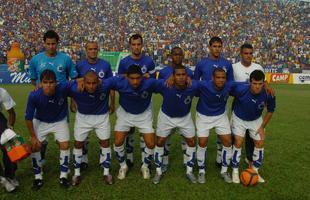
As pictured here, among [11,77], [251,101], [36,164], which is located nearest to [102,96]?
[36,164]

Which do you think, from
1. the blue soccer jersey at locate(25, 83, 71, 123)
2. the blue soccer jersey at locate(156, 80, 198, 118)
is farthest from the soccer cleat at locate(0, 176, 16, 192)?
the blue soccer jersey at locate(156, 80, 198, 118)

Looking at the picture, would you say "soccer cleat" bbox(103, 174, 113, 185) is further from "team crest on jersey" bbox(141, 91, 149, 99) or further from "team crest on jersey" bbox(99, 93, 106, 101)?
"team crest on jersey" bbox(141, 91, 149, 99)

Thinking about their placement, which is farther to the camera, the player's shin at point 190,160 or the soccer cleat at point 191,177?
the player's shin at point 190,160

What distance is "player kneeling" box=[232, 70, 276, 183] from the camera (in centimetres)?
607

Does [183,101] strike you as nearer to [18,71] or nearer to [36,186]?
[36,186]

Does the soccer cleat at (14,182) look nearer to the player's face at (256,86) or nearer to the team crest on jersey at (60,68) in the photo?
the team crest on jersey at (60,68)

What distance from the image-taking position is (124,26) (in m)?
40.2

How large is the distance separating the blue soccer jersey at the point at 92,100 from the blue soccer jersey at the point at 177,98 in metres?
1.03

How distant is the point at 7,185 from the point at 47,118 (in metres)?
1.31

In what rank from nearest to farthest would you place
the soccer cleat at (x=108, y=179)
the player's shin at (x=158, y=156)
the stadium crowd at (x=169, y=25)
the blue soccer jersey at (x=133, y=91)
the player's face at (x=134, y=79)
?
the player's face at (x=134, y=79) < the soccer cleat at (x=108, y=179) < the blue soccer jersey at (x=133, y=91) < the player's shin at (x=158, y=156) < the stadium crowd at (x=169, y=25)

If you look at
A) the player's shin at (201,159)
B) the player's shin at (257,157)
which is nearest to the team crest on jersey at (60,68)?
the player's shin at (201,159)

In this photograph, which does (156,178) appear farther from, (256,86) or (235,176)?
(256,86)

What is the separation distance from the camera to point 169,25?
137 ft

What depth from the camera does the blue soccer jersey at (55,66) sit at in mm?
6430
